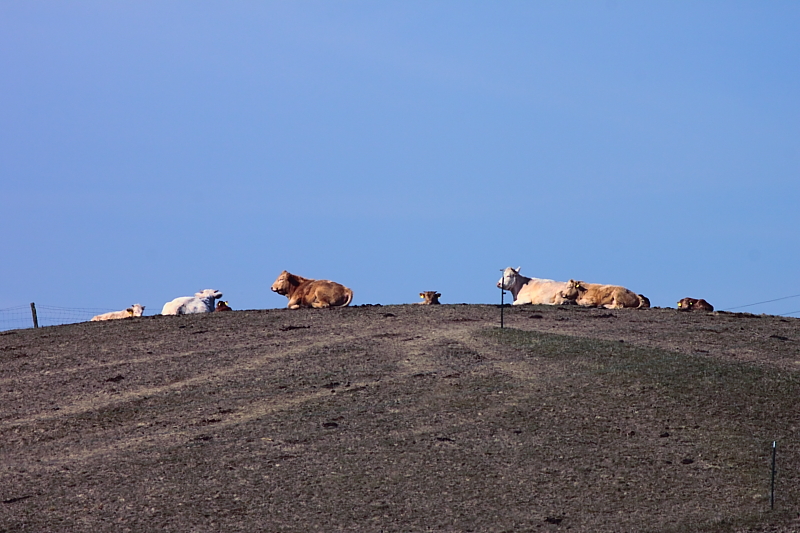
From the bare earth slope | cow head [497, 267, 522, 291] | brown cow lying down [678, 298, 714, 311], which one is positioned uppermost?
cow head [497, 267, 522, 291]

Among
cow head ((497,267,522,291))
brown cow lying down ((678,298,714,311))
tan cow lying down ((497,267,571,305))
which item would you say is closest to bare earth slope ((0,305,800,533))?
brown cow lying down ((678,298,714,311))

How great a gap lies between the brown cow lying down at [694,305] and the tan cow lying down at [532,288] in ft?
14.4

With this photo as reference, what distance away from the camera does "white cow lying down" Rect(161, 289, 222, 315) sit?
A: 35.8 m

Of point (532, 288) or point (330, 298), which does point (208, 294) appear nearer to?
point (330, 298)

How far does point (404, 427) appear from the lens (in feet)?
63.4

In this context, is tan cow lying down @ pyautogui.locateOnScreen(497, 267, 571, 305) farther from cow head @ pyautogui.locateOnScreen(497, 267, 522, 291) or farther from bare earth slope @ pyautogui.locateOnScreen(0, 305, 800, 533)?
bare earth slope @ pyautogui.locateOnScreen(0, 305, 800, 533)

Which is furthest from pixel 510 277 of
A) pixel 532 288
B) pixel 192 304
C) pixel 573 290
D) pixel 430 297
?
pixel 192 304

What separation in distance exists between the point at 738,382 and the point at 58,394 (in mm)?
14109

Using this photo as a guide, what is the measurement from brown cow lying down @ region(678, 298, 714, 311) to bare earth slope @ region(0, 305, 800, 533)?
3.94m

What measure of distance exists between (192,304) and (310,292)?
14.4 ft

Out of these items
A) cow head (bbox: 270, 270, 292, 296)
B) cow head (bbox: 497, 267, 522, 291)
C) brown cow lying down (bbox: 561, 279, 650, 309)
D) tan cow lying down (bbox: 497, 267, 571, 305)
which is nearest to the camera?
brown cow lying down (bbox: 561, 279, 650, 309)

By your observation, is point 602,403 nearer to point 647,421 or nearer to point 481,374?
point 647,421

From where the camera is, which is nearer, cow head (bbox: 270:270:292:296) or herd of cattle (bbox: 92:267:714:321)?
herd of cattle (bbox: 92:267:714:321)

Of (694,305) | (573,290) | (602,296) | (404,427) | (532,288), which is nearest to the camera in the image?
(404,427)
